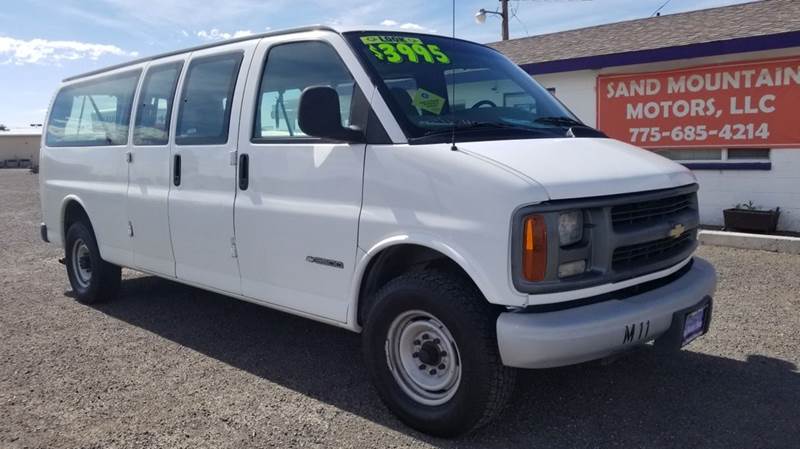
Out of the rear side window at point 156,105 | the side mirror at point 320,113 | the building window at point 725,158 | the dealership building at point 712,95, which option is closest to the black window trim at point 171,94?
the rear side window at point 156,105

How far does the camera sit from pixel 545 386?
4.11m

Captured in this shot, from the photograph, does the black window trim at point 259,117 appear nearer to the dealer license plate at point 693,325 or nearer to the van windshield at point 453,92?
the van windshield at point 453,92

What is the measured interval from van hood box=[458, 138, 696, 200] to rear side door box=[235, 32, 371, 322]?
809 millimetres

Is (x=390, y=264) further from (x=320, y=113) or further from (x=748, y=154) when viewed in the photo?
(x=748, y=154)

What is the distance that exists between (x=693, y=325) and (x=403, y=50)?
2.27 metres

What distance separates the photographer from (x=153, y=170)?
515cm

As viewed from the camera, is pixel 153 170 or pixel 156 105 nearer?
pixel 153 170

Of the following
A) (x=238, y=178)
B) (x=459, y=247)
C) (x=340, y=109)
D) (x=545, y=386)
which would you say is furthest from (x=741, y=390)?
(x=238, y=178)

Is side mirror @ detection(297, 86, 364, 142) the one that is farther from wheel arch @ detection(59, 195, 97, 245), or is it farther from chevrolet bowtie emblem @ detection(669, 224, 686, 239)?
wheel arch @ detection(59, 195, 97, 245)

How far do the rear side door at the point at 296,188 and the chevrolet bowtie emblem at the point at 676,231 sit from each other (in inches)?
66.7

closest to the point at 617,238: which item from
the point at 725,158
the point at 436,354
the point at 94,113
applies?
the point at 436,354

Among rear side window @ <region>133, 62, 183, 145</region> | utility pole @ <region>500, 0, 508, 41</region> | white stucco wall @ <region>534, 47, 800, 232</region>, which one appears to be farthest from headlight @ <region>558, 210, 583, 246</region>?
utility pole @ <region>500, 0, 508, 41</region>

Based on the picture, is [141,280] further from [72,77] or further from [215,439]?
[215,439]

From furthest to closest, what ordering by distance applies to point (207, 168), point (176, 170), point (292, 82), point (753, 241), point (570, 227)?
point (753, 241)
point (176, 170)
point (207, 168)
point (292, 82)
point (570, 227)
